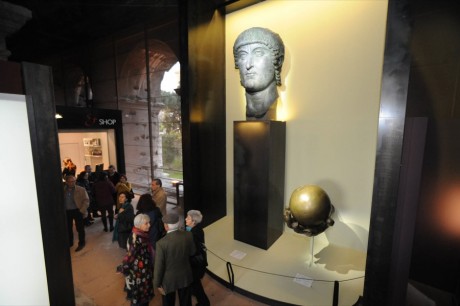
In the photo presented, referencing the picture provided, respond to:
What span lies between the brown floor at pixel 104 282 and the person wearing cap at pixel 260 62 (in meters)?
2.79

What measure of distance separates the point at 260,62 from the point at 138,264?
318cm

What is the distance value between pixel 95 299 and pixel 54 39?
9.72 metres

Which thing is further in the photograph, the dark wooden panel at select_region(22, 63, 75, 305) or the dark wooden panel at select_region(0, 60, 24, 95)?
the dark wooden panel at select_region(22, 63, 75, 305)

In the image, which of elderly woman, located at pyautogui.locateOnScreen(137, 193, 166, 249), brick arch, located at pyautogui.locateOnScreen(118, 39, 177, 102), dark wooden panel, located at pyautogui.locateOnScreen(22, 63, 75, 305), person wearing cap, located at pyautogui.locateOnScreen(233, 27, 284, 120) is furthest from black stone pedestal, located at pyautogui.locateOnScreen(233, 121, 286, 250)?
brick arch, located at pyautogui.locateOnScreen(118, 39, 177, 102)

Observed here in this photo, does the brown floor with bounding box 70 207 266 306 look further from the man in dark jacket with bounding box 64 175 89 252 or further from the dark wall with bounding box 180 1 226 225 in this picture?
the dark wall with bounding box 180 1 226 225

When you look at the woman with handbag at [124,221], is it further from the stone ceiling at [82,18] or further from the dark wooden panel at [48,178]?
the stone ceiling at [82,18]

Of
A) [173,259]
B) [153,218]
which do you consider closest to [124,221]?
[153,218]

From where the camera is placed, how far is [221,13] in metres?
4.89

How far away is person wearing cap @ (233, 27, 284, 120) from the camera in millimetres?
3555

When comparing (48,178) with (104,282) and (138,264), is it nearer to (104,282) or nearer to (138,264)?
(138,264)

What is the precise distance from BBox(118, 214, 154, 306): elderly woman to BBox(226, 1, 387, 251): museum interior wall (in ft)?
9.60

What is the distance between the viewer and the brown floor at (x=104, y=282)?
9.98ft

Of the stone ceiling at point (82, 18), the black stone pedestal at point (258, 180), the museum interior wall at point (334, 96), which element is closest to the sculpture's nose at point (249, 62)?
the black stone pedestal at point (258, 180)

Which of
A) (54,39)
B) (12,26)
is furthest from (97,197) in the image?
(54,39)
